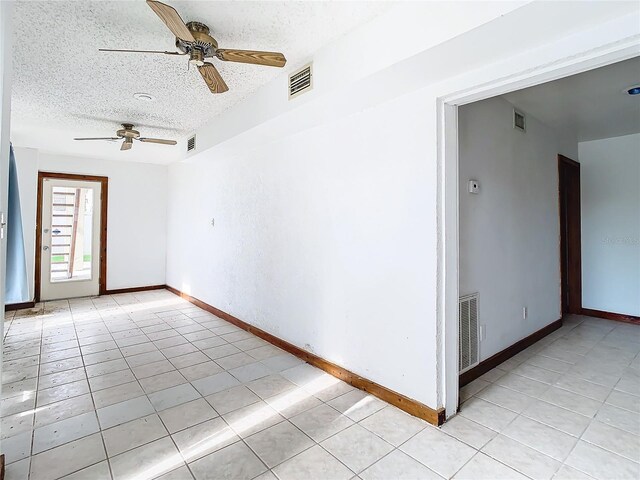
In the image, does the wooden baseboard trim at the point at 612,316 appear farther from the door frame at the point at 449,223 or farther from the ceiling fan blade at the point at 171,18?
the ceiling fan blade at the point at 171,18

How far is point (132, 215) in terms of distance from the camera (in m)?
6.24

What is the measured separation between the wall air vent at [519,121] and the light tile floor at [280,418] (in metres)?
2.30

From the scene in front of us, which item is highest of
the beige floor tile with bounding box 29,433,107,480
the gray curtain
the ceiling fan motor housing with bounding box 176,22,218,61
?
the ceiling fan motor housing with bounding box 176,22,218,61

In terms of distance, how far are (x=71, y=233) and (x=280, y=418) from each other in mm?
5502

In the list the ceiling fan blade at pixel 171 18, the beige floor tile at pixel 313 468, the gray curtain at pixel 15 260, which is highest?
the ceiling fan blade at pixel 171 18

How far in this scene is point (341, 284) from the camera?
2.79 m

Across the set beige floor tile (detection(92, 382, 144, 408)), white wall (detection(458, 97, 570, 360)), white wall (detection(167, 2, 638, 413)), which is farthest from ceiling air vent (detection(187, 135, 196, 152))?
white wall (detection(458, 97, 570, 360))

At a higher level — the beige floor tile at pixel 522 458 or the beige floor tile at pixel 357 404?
the beige floor tile at pixel 357 404

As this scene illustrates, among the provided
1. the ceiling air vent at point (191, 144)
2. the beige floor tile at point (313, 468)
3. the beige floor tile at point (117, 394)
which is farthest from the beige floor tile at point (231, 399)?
the ceiling air vent at point (191, 144)

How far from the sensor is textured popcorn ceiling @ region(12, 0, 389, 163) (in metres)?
2.00

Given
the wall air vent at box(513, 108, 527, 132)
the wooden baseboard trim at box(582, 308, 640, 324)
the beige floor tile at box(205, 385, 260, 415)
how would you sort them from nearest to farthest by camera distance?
the beige floor tile at box(205, 385, 260, 415), the wall air vent at box(513, 108, 527, 132), the wooden baseboard trim at box(582, 308, 640, 324)

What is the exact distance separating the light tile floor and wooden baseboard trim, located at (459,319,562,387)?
63 mm

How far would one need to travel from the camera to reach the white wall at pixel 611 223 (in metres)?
4.37

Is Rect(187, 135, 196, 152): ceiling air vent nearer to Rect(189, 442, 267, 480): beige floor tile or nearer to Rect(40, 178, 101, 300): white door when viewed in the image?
Rect(40, 178, 101, 300): white door
